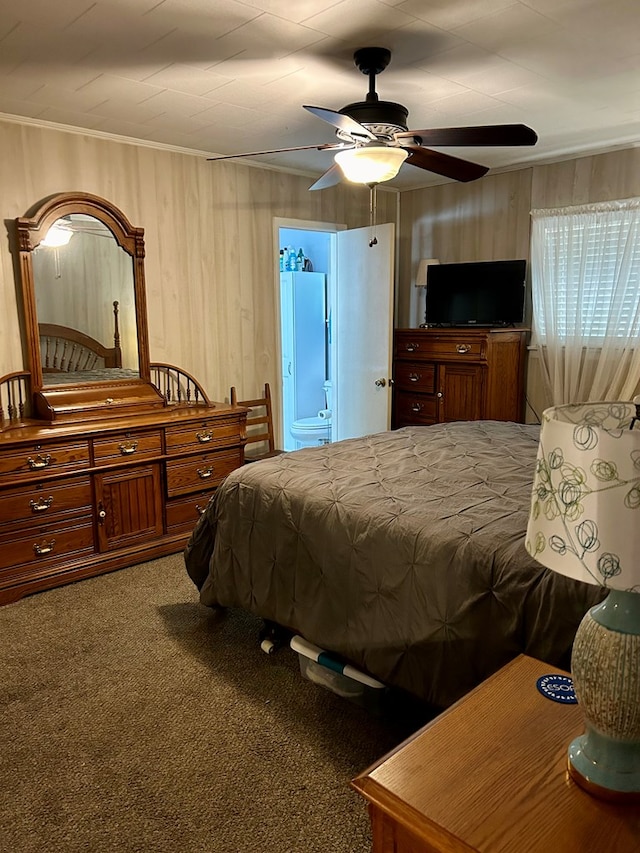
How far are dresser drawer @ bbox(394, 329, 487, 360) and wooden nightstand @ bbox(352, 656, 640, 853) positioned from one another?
11.2 feet

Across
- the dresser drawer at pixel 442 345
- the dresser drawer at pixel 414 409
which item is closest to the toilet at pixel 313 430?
the dresser drawer at pixel 414 409

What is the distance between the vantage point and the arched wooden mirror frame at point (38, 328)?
338 cm

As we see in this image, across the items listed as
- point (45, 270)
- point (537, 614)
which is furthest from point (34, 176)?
point (537, 614)

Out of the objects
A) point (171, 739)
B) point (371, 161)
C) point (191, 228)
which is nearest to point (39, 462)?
point (171, 739)

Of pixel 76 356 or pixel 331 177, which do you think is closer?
pixel 331 177

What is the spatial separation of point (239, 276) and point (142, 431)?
5.04 ft

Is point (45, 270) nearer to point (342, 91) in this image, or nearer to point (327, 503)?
point (342, 91)

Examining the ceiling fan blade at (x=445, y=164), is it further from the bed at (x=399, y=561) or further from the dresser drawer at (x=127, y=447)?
the dresser drawer at (x=127, y=447)

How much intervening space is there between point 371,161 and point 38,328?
2.10 m

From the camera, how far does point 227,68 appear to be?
2686mm

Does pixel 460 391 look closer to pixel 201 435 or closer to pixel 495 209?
pixel 495 209

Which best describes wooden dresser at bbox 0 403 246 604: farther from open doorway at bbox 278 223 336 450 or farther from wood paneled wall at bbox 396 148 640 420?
wood paneled wall at bbox 396 148 640 420

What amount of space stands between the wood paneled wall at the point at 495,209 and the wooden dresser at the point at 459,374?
0.82 ft

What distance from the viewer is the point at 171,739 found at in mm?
2057
